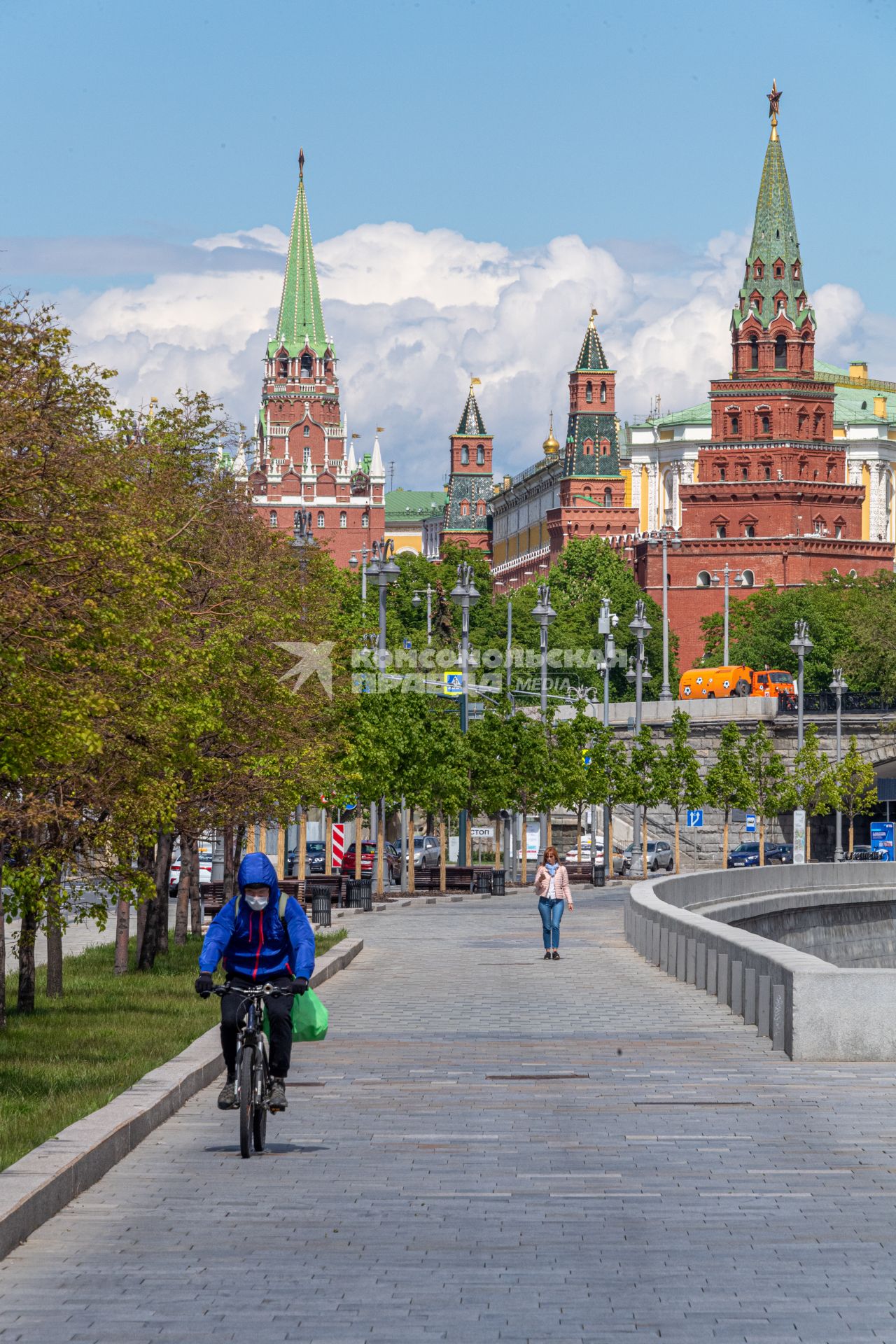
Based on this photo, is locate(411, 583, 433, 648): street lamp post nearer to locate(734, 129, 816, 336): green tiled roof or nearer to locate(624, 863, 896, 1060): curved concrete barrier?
locate(734, 129, 816, 336): green tiled roof

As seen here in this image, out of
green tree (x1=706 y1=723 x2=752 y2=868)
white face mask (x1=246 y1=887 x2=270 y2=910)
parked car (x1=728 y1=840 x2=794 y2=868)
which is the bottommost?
parked car (x1=728 y1=840 x2=794 y2=868)

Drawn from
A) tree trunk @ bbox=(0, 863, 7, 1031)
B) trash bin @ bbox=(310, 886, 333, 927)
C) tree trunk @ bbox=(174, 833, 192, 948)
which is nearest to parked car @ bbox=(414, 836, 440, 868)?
trash bin @ bbox=(310, 886, 333, 927)

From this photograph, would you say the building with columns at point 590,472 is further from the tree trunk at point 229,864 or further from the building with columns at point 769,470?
the tree trunk at point 229,864

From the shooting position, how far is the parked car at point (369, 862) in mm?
57062

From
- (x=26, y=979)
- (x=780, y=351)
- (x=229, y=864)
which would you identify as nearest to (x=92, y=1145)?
(x=26, y=979)

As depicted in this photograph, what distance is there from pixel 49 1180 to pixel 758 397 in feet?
477

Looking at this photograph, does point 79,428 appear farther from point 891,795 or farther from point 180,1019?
point 891,795

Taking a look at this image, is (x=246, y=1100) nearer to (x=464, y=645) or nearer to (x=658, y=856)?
(x=464, y=645)

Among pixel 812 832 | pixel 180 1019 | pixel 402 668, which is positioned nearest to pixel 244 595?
pixel 180 1019

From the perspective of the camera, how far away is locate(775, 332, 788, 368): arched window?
506ft

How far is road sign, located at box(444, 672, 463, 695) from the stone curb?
43.6 m

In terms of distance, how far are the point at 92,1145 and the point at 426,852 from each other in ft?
218

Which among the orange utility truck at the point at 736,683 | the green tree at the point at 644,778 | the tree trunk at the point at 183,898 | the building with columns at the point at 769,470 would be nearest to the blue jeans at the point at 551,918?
the tree trunk at the point at 183,898

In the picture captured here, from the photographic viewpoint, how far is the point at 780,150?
14525cm
